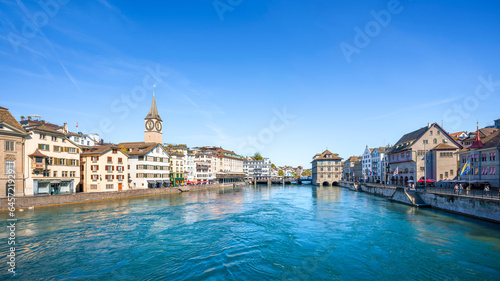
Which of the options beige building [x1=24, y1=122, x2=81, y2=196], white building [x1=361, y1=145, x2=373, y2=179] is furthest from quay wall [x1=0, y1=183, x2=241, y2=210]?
white building [x1=361, y1=145, x2=373, y2=179]

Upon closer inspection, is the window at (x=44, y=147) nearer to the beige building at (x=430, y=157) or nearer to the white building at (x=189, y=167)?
the white building at (x=189, y=167)

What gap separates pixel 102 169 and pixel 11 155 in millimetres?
18640

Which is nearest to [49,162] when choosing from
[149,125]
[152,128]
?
[152,128]

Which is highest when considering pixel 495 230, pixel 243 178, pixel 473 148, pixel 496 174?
pixel 473 148

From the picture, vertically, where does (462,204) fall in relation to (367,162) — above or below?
below

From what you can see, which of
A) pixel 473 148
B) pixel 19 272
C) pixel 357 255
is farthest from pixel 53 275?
pixel 473 148

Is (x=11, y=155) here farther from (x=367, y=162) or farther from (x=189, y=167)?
(x=367, y=162)

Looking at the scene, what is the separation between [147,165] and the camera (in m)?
73.9

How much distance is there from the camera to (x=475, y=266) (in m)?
17.2

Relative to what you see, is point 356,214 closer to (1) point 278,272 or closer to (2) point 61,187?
(1) point 278,272

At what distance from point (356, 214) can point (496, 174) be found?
2234cm

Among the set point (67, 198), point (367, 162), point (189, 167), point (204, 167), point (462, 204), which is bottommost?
point (204, 167)

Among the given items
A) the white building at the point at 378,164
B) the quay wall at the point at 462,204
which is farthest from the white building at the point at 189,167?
the quay wall at the point at 462,204

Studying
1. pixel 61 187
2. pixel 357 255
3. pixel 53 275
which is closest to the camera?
pixel 53 275
